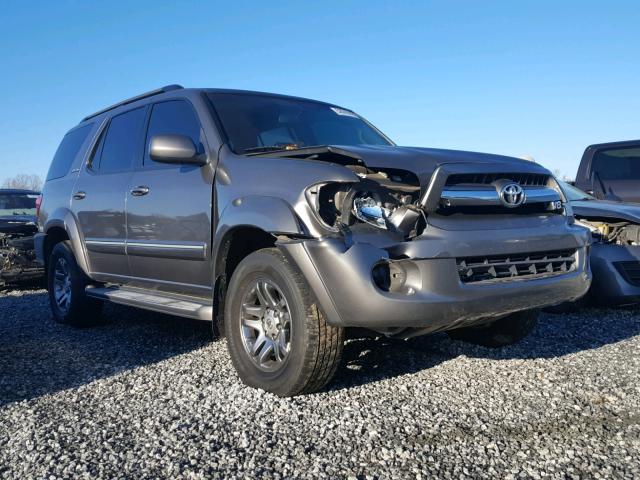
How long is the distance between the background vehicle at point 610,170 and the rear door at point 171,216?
245 inches

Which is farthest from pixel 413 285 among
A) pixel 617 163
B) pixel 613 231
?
pixel 617 163

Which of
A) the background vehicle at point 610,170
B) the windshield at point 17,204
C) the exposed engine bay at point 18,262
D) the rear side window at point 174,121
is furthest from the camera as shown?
the windshield at point 17,204

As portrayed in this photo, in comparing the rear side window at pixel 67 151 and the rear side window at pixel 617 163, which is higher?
the rear side window at pixel 67 151

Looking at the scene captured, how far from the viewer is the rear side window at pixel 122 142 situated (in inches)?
199

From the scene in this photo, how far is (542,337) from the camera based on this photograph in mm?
4828

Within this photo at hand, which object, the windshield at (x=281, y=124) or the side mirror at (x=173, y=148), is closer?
the side mirror at (x=173, y=148)

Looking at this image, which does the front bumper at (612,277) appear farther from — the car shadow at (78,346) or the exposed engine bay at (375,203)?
the car shadow at (78,346)

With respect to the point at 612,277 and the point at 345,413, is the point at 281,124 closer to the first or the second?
the point at 345,413

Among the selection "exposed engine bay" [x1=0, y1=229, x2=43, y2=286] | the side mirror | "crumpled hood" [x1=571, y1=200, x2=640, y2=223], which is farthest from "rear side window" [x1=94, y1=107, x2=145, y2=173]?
"crumpled hood" [x1=571, y1=200, x2=640, y2=223]

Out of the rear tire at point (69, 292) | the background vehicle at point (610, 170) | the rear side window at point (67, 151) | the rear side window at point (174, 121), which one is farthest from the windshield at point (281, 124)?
the background vehicle at point (610, 170)

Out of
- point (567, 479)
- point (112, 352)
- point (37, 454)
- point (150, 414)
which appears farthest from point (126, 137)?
point (567, 479)

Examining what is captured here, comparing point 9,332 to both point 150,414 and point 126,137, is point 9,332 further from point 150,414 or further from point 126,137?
point 150,414

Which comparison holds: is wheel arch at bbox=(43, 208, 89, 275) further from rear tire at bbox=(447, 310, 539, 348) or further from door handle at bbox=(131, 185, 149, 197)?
rear tire at bbox=(447, 310, 539, 348)

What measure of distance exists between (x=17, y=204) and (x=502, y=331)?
8.52 m
